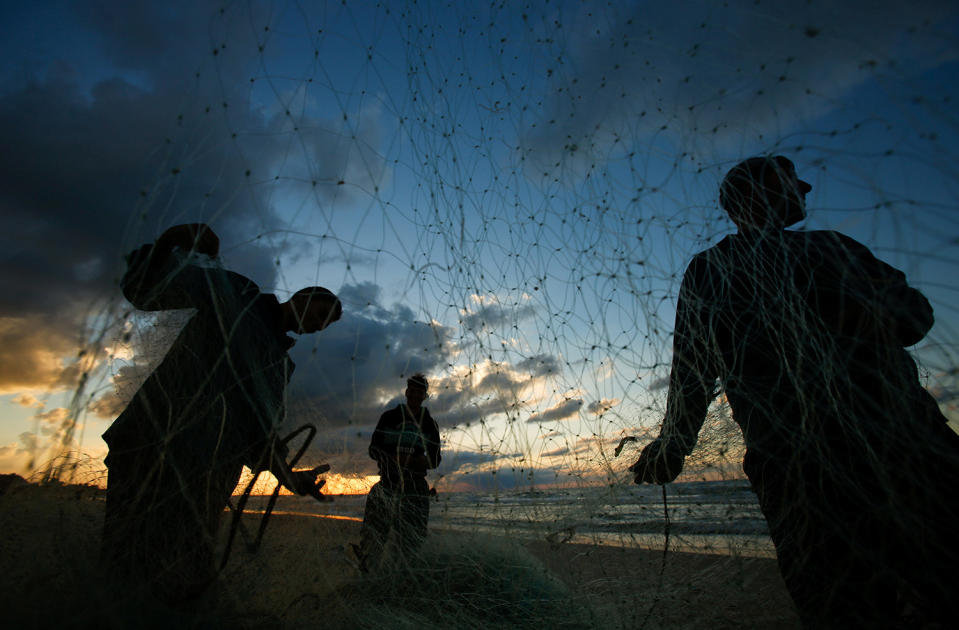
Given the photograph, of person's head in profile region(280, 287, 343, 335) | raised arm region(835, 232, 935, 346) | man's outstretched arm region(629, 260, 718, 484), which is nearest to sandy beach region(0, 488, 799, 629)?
man's outstretched arm region(629, 260, 718, 484)

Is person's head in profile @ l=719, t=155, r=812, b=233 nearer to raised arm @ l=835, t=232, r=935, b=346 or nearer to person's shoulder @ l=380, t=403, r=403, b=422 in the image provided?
raised arm @ l=835, t=232, r=935, b=346

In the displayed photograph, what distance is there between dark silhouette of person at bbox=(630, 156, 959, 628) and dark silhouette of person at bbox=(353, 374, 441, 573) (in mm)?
1858

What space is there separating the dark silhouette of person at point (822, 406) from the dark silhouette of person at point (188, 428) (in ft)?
6.20

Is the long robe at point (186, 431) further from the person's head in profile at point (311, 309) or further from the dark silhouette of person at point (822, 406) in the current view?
the dark silhouette of person at point (822, 406)

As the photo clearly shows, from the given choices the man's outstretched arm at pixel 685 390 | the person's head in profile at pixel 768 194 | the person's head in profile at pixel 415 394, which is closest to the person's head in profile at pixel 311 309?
the man's outstretched arm at pixel 685 390

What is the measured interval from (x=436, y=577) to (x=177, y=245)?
244 cm

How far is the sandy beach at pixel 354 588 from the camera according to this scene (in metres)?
1.26

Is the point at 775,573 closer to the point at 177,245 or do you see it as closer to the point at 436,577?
the point at 436,577

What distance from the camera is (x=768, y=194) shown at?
202 centimetres

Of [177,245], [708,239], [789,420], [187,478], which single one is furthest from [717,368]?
[177,245]

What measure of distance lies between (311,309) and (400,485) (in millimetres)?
1717

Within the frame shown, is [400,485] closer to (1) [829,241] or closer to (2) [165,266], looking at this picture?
(2) [165,266]

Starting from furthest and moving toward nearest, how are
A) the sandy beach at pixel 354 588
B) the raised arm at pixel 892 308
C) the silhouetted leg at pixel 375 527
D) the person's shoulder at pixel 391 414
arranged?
the person's shoulder at pixel 391 414
the silhouetted leg at pixel 375 527
the raised arm at pixel 892 308
the sandy beach at pixel 354 588

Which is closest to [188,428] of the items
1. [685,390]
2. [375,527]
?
[685,390]
